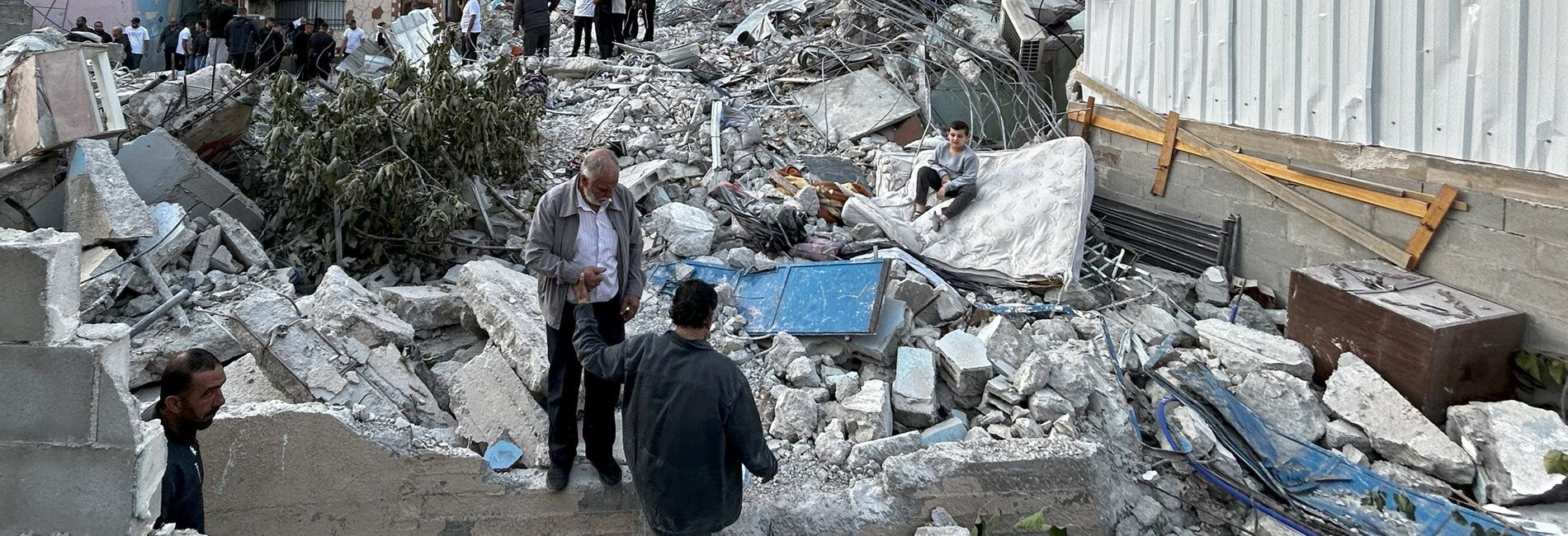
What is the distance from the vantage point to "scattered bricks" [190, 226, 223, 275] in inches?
250

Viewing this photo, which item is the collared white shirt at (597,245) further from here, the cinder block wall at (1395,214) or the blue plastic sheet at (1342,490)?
the cinder block wall at (1395,214)

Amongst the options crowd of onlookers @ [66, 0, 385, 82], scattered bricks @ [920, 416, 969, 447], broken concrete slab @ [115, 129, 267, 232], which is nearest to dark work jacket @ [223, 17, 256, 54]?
crowd of onlookers @ [66, 0, 385, 82]

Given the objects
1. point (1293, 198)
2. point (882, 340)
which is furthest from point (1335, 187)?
point (882, 340)

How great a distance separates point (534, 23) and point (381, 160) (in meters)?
6.31

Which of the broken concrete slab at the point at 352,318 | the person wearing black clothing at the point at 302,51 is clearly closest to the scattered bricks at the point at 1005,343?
the broken concrete slab at the point at 352,318

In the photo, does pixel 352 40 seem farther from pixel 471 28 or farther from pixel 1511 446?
pixel 1511 446

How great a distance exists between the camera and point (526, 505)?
13.6 ft

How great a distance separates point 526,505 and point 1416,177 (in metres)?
5.71

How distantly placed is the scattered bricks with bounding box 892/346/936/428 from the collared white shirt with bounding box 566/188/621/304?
187cm

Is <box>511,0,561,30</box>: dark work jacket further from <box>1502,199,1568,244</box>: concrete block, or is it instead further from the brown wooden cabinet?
<box>1502,199,1568,244</box>: concrete block

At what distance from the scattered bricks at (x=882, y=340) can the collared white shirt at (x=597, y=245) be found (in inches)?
84.1

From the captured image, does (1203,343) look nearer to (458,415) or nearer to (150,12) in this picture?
(458,415)

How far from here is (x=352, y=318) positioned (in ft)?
16.8

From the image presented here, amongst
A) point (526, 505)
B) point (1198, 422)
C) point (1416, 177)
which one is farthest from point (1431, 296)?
point (526, 505)
